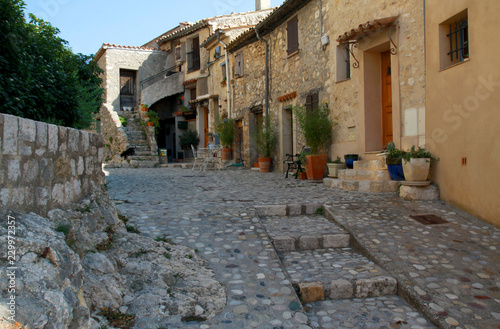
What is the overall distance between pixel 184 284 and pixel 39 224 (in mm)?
1378

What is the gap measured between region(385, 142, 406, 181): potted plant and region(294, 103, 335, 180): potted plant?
2.30 meters

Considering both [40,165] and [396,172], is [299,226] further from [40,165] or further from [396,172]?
[40,165]

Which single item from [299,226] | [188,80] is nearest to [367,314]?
[299,226]

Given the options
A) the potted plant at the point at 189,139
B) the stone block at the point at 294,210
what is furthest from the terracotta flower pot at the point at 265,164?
the potted plant at the point at 189,139

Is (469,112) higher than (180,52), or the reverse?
(180,52)

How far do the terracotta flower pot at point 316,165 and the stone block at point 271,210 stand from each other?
355 cm

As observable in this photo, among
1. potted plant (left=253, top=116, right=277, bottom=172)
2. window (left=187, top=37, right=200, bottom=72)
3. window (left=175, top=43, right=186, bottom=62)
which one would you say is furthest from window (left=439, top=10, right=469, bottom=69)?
window (left=175, top=43, right=186, bottom=62)

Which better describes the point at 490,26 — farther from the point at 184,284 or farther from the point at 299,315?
the point at 184,284

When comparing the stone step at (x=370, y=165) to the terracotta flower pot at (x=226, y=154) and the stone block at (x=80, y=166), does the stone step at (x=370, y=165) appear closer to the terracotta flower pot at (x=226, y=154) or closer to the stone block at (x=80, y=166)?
the stone block at (x=80, y=166)

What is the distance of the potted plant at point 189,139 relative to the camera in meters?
20.8

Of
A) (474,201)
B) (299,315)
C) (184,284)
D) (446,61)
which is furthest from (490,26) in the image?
(184,284)

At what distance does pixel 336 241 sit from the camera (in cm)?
456

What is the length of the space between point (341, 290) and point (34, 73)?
13.7ft

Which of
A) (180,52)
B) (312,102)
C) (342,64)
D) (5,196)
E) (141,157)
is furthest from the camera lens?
(180,52)
